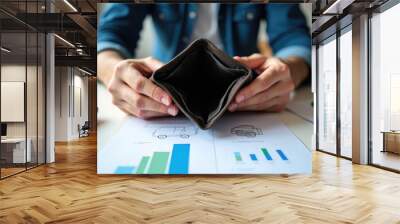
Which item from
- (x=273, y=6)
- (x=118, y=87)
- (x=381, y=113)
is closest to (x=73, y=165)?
(x=118, y=87)

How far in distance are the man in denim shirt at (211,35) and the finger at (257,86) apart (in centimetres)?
19

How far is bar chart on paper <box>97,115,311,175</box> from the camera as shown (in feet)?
16.3

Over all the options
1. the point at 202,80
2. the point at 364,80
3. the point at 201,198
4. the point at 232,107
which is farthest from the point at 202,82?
the point at 364,80

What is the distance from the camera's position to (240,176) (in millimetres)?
5691

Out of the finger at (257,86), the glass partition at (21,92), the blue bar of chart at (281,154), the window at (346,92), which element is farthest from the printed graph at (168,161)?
the window at (346,92)

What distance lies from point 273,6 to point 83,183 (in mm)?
3550

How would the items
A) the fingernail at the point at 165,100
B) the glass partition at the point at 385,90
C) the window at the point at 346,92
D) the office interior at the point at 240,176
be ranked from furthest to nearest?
the window at the point at 346,92
the glass partition at the point at 385,90
the fingernail at the point at 165,100
the office interior at the point at 240,176

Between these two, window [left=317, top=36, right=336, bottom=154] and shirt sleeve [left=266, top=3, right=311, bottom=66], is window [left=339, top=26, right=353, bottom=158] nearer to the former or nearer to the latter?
window [left=317, top=36, right=336, bottom=154]

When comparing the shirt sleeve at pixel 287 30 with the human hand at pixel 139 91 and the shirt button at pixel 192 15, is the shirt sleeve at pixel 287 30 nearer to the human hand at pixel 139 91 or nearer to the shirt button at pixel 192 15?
the shirt button at pixel 192 15

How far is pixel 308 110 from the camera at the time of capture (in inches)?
199

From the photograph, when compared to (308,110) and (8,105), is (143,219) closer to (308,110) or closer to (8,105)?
(308,110)

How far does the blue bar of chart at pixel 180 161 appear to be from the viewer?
5023 mm

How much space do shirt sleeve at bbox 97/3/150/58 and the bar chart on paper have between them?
984mm

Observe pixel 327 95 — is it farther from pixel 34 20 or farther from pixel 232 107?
pixel 34 20
